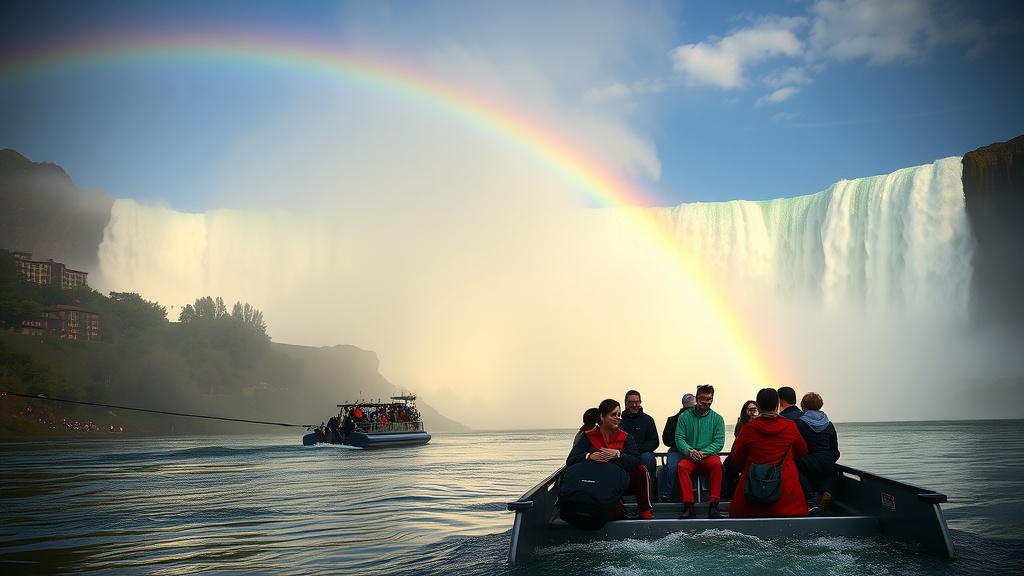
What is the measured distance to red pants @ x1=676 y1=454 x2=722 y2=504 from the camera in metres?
11.4

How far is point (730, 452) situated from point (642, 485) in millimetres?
1535

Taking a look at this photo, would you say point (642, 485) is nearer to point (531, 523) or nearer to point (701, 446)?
point (701, 446)

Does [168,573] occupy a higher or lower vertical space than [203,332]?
lower

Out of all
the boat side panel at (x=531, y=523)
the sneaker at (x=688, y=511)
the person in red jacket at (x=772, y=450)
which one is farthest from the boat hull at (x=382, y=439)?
the person in red jacket at (x=772, y=450)

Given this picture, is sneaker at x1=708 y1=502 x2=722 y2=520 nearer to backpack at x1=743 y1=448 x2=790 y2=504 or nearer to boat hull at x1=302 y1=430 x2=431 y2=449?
backpack at x1=743 y1=448 x2=790 y2=504

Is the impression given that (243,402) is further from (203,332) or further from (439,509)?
(439,509)

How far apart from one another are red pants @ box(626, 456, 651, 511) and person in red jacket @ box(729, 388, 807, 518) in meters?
1.38

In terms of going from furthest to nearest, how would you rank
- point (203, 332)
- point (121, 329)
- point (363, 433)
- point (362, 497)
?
point (203, 332)
point (121, 329)
point (363, 433)
point (362, 497)

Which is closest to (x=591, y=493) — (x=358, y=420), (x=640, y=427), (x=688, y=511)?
(x=688, y=511)

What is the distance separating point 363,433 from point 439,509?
43.2 metres

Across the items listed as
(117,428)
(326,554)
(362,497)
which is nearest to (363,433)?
(362,497)

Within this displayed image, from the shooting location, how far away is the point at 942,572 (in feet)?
28.8

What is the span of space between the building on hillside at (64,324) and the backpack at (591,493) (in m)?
181

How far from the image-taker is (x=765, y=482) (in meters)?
9.87
